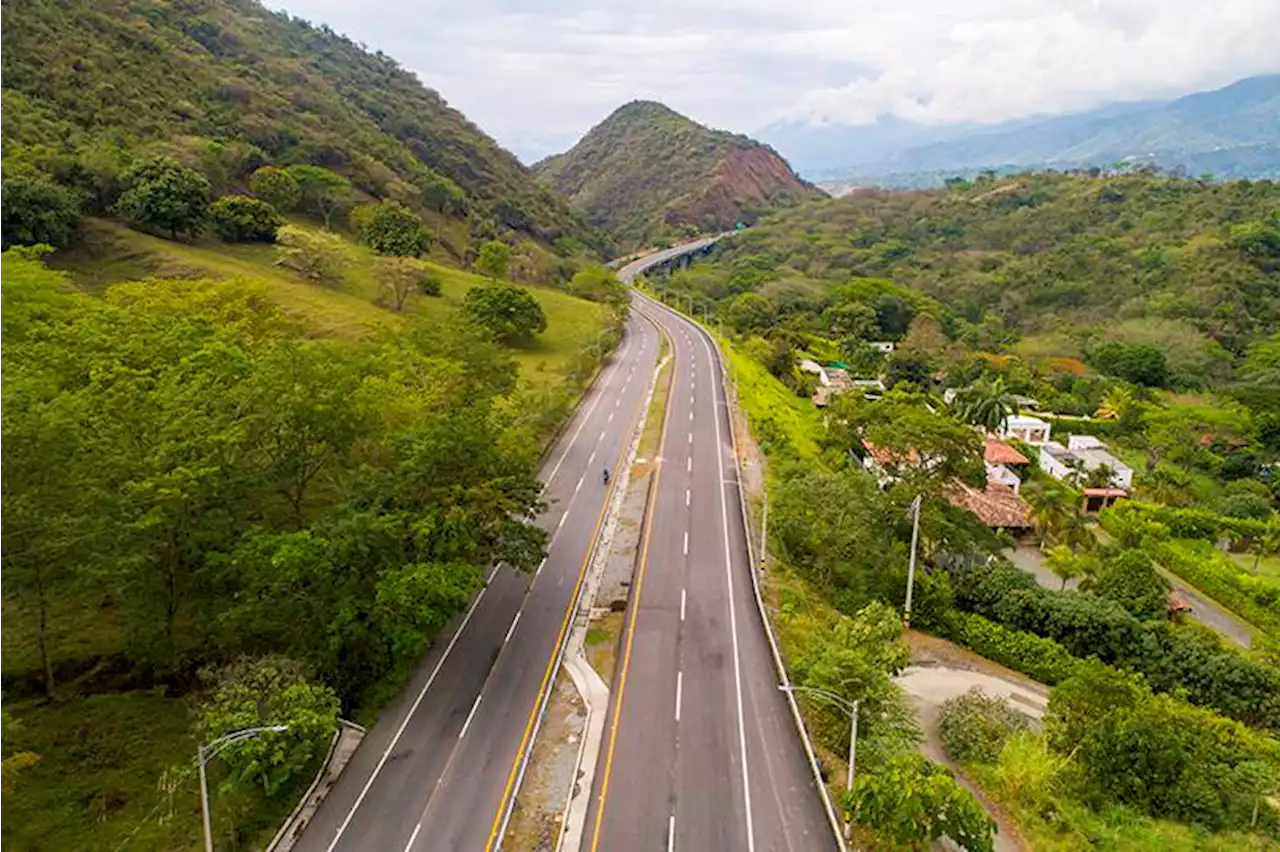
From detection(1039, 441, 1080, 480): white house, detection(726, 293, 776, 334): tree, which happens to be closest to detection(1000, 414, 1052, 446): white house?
detection(1039, 441, 1080, 480): white house

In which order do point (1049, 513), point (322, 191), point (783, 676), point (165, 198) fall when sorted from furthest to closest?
point (322, 191) → point (165, 198) → point (1049, 513) → point (783, 676)

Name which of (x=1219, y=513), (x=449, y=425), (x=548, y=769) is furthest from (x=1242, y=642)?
(x=449, y=425)

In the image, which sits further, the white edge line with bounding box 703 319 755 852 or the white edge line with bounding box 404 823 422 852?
the white edge line with bounding box 703 319 755 852

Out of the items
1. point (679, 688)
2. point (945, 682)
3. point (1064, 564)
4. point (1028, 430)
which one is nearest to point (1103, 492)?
point (1028, 430)

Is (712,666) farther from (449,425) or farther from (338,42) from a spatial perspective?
(338,42)

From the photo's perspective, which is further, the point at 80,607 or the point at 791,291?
Result: the point at 791,291

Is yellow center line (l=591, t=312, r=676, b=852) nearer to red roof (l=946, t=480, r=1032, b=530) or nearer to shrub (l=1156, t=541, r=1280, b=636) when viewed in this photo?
red roof (l=946, t=480, r=1032, b=530)

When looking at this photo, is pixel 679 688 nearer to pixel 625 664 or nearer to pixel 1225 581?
pixel 625 664
